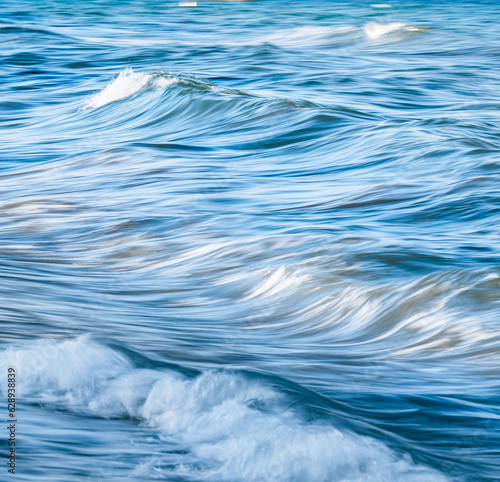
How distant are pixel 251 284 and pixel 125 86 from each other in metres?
8.79

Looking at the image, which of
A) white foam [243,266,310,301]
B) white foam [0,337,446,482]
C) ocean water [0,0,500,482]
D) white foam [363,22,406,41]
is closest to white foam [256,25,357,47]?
white foam [363,22,406,41]

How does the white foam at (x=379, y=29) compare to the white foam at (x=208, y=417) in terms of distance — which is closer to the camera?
the white foam at (x=208, y=417)

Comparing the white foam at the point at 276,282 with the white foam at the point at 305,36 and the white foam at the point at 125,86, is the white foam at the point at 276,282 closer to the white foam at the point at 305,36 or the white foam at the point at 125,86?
the white foam at the point at 125,86

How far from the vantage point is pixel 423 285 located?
4367mm

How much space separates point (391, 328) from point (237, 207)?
2486 millimetres

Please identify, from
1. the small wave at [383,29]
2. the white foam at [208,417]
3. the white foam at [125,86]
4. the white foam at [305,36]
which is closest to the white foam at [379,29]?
the small wave at [383,29]

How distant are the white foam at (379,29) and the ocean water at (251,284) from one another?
9635 mm

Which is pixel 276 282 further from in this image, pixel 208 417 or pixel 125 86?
pixel 125 86

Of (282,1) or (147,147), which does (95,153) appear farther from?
(282,1)

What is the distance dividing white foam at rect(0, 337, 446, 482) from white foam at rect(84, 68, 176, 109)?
29.3 feet

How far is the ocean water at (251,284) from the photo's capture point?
8.83ft

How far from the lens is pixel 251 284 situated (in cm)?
466

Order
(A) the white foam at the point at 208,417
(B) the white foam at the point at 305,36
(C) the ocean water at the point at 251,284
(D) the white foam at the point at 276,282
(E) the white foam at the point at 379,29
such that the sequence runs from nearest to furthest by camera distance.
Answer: (A) the white foam at the point at 208,417
(C) the ocean water at the point at 251,284
(D) the white foam at the point at 276,282
(B) the white foam at the point at 305,36
(E) the white foam at the point at 379,29

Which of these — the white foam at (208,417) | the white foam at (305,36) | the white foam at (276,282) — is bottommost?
the white foam at (276,282)
